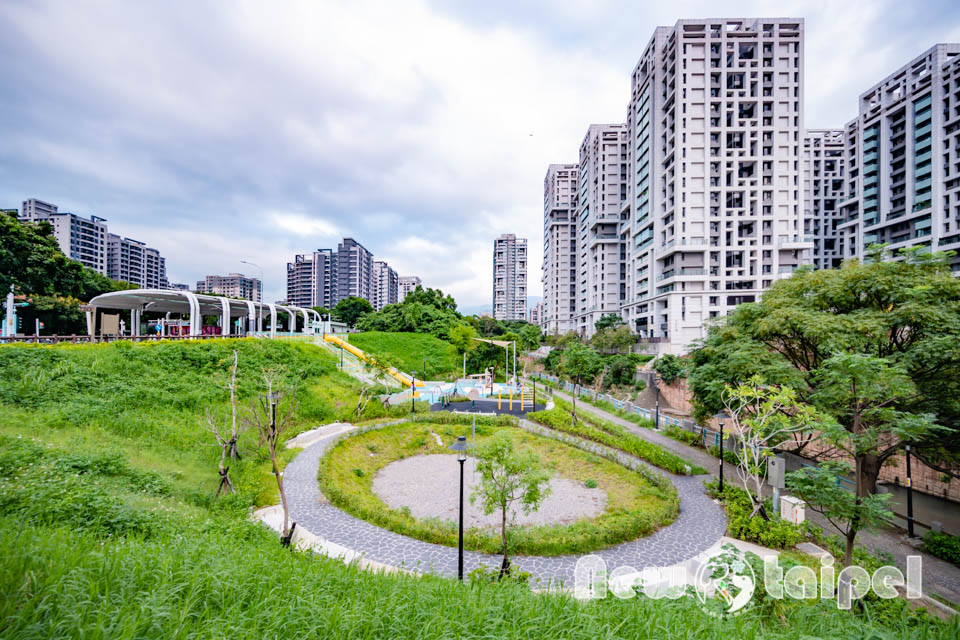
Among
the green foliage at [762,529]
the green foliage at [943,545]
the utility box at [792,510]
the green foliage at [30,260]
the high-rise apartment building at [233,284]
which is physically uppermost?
the high-rise apartment building at [233,284]

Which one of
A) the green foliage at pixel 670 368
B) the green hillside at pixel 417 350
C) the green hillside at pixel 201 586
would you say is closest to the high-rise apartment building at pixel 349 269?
the green hillside at pixel 417 350

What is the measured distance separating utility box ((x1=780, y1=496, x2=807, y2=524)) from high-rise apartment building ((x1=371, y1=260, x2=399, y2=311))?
12102 centimetres

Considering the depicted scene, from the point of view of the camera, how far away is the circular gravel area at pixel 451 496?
10375mm

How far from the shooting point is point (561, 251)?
75.6m

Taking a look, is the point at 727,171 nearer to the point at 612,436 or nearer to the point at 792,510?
the point at 612,436

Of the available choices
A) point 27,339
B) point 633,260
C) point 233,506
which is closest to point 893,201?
point 633,260

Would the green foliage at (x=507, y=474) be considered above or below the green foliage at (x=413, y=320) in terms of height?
below

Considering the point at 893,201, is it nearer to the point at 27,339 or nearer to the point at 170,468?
the point at 170,468

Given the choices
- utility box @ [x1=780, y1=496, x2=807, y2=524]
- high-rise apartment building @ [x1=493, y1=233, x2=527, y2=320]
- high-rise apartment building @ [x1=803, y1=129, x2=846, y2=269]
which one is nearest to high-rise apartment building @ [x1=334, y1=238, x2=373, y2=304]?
high-rise apartment building @ [x1=493, y1=233, x2=527, y2=320]

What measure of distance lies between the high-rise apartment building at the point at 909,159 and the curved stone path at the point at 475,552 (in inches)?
1721

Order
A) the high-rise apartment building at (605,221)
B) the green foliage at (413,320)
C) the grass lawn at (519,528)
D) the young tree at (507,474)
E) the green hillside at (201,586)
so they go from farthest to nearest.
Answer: the high-rise apartment building at (605,221) → the green foliage at (413,320) → the grass lawn at (519,528) → the young tree at (507,474) → the green hillside at (201,586)

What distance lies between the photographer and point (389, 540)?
340 inches

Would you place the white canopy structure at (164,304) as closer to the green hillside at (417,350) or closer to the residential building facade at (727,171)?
the green hillside at (417,350)

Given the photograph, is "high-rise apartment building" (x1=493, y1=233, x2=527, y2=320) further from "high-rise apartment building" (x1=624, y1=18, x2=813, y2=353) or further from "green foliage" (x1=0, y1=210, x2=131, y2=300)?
"green foliage" (x1=0, y1=210, x2=131, y2=300)
